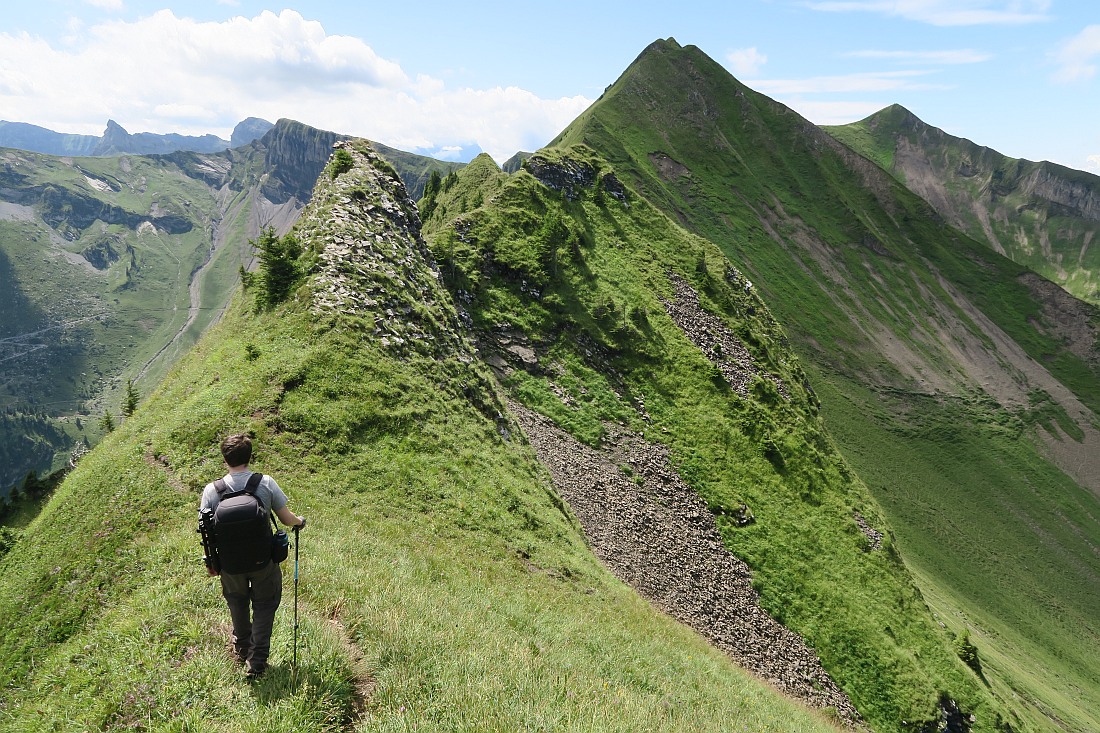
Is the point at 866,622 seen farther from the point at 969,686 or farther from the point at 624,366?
the point at 624,366

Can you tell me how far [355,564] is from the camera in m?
13.1

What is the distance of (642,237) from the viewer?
59.3m

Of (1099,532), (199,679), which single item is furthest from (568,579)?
(1099,532)

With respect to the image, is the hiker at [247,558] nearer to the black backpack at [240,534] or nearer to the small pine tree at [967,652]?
the black backpack at [240,534]

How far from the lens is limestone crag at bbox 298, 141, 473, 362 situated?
87.3ft

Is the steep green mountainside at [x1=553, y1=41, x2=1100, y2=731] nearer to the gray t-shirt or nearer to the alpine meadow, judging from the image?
the alpine meadow

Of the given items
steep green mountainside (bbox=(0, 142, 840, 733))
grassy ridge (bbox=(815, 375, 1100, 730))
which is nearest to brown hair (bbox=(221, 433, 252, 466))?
steep green mountainside (bbox=(0, 142, 840, 733))

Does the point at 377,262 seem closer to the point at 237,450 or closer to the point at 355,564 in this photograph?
the point at 355,564

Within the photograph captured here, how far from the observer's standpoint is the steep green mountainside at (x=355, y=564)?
7863 mm

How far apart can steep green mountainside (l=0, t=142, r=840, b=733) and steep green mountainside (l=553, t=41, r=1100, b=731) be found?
146 ft

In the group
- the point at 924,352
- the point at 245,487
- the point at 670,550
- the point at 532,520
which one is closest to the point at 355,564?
the point at 245,487

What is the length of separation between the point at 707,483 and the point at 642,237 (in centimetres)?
3265

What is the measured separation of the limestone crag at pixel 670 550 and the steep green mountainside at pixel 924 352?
2474cm

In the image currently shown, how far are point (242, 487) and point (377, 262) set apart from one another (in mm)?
24203
